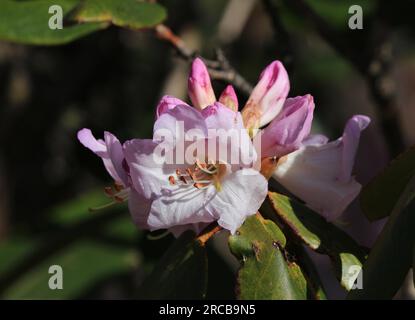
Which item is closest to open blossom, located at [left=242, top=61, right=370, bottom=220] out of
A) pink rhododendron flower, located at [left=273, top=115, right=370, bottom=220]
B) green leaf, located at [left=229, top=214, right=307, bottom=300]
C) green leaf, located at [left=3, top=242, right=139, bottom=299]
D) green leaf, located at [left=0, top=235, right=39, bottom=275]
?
pink rhododendron flower, located at [left=273, top=115, right=370, bottom=220]

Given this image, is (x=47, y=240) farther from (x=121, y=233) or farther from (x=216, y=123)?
(x=216, y=123)

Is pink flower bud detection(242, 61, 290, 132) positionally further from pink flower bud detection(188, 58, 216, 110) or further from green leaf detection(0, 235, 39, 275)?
green leaf detection(0, 235, 39, 275)

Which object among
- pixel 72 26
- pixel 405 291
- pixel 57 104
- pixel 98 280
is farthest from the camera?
pixel 57 104

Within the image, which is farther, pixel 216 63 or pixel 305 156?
pixel 216 63

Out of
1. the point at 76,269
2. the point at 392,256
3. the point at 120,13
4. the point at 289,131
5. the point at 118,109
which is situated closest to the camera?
the point at 392,256

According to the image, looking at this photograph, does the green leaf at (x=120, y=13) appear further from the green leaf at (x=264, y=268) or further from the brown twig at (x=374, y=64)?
the green leaf at (x=264, y=268)

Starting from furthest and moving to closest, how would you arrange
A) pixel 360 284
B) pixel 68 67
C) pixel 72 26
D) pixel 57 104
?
pixel 68 67
pixel 57 104
pixel 72 26
pixel 360 284

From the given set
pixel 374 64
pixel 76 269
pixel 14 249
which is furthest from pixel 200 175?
pixel 14 249

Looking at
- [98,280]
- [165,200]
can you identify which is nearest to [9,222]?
[98,280]

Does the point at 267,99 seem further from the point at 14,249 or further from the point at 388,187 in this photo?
the point at 14,249
